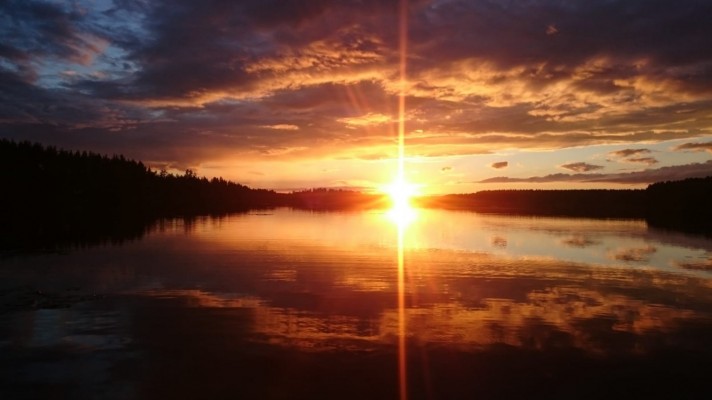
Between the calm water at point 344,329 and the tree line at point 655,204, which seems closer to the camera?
the calm water at point 344,329

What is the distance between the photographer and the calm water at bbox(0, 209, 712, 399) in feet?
40.7

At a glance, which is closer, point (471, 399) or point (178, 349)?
point (471, 399)

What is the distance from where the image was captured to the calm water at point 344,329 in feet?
40.7

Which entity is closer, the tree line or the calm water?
the calm water

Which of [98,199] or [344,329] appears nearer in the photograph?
[344,329]

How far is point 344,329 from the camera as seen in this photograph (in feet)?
55.8

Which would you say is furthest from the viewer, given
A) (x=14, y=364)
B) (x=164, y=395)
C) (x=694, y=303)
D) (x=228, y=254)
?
(x=228, y=254)

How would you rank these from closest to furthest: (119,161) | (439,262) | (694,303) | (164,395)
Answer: (164,395), (694,303), (439,262), (119,161)

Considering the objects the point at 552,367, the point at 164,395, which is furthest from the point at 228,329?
the point at 552,367

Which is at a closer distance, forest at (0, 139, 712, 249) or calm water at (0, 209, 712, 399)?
calm water at (0, 209, 712, 399)

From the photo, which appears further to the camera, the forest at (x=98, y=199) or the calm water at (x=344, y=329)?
the forest at (x=98, y=199)

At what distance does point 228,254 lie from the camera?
36.6 meters

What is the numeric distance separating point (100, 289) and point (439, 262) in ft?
63.8

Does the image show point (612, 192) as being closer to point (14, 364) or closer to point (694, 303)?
point (694, 303)
